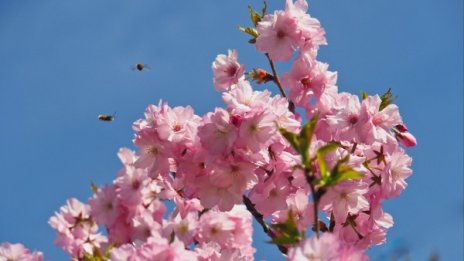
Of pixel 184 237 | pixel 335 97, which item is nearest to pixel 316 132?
pixel 335 97

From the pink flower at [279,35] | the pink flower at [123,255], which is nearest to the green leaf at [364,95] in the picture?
the pink flower at [279,35]

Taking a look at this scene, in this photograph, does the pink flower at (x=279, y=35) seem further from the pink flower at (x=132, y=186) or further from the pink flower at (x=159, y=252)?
the pink flower at (x=159, y=252)

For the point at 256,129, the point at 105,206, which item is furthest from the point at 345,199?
the point at 105,206

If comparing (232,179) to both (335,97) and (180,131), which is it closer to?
(180,131)

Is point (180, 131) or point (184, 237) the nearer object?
point (184, 237)

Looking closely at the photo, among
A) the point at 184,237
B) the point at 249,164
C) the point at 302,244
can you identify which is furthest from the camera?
the point at 249,164

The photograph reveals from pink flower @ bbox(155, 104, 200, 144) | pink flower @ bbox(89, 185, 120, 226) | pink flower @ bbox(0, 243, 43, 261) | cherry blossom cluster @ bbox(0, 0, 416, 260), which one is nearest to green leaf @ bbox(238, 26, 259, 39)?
cherry blossom cluster @ bbox(0, 0, 416, 260)

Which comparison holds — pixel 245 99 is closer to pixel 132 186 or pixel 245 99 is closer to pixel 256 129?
pixel 256 129
